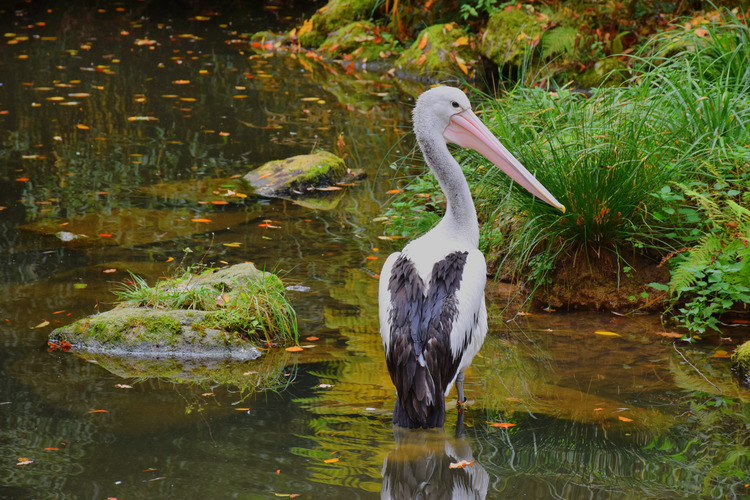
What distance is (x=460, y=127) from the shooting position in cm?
488

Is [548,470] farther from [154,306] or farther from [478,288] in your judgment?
[154,306]

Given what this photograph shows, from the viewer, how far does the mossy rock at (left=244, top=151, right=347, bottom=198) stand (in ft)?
27.4

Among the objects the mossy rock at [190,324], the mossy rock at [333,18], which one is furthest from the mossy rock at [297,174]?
the mossy rock at [333,18]

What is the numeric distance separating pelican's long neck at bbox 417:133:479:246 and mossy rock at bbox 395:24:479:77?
28.4 feet

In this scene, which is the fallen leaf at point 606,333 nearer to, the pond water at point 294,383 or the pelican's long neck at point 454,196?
the pond water at point 294,383

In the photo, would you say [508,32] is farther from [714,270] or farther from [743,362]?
[743,362]

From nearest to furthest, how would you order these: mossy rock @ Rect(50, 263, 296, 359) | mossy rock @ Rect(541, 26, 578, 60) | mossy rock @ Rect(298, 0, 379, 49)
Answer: mossy rock @ Rect(50, 263, 296, 359) < mossy rock @ Rect(541, 26, 578, 60) < mossy rock @ Rect(298, 0, 379, 49)

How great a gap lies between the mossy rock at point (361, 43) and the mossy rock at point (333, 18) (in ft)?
0.86

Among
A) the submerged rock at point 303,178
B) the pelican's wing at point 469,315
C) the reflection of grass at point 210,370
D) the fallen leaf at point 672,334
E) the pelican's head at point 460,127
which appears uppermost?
the pelican's head at point 460,127

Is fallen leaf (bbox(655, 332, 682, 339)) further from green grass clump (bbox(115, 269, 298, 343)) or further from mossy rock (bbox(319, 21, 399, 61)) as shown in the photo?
mossy rock (bbox(319, 21, 399, 61))

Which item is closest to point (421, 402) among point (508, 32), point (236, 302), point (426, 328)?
point (426, 328)

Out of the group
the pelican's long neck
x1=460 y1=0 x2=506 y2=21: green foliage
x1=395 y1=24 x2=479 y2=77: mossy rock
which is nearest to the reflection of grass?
the pelican's long neck

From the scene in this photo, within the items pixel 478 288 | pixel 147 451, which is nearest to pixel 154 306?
pixel 147 451

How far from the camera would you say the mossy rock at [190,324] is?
516 cm
